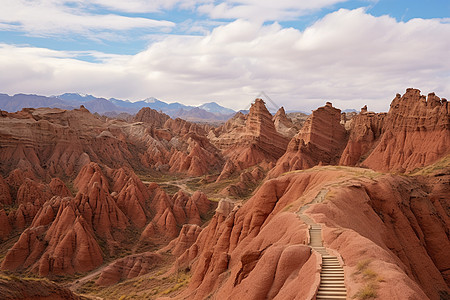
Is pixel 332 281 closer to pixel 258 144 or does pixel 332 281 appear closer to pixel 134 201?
pixel 134 201

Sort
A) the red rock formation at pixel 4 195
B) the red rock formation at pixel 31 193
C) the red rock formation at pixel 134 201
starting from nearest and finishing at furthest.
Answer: the red rock formation at pixel 134 201
the red rock formation at pixel 31 193
the red rock formation at pixel 4 195

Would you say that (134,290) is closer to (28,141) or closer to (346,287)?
(346,287)

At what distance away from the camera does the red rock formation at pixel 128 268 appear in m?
43.5

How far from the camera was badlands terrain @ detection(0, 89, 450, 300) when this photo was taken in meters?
15.8

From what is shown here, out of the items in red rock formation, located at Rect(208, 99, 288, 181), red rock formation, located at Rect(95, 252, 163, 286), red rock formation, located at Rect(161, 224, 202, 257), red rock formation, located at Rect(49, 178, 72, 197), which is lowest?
red rock formation, located at Rect(95, 252, 163, 286)


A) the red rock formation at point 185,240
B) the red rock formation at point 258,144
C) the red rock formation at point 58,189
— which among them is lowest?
the red rock formation at point 185,240

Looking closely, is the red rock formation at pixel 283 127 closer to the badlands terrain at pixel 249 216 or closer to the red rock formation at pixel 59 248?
the badlands terrain at pixel 249 216

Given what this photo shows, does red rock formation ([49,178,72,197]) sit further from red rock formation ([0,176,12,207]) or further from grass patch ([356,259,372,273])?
grass patch ([356,259,372,273])

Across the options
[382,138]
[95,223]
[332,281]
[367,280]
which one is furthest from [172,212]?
[367,280]

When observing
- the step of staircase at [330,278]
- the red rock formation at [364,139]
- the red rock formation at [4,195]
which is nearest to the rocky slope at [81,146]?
the red rock formation at [4,195]

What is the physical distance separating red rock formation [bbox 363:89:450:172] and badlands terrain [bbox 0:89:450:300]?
9.5 inches

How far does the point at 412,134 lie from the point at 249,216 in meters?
49.9

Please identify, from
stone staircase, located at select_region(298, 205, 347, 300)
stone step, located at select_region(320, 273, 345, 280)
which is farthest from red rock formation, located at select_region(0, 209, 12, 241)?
stone step, located at select_region(320, 273, 345, 280)

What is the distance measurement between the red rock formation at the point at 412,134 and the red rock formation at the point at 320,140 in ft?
43.8
